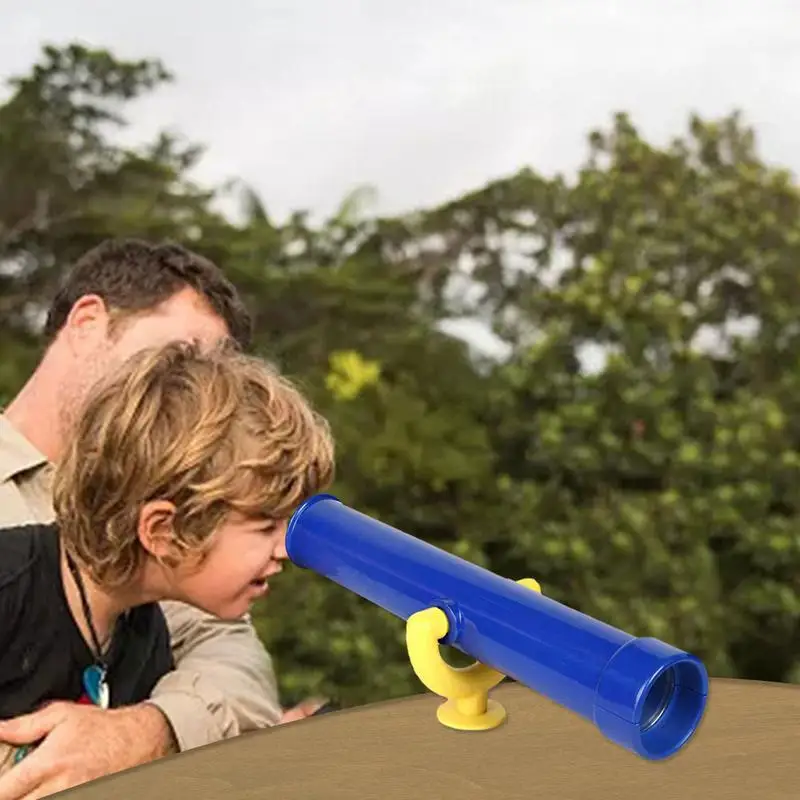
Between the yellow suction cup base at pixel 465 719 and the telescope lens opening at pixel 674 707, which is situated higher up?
the telescope lens opening at pixel 674 707

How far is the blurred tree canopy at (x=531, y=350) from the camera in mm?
2701

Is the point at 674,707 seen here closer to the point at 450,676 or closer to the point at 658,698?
the point at 658,698

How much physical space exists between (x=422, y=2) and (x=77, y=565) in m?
1.96

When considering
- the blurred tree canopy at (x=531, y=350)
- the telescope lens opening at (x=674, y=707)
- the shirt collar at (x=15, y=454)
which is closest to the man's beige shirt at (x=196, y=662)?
the shirt collar at (x=15, y=454)

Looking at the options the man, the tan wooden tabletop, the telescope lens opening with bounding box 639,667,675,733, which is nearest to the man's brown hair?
the man

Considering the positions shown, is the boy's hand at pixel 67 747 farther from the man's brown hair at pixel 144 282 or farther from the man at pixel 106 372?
the man's brown hair at pixel 144 282

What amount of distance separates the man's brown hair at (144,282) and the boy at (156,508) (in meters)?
0.35

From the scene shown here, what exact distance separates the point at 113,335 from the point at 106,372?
0.25ft

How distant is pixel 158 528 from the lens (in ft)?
3.86

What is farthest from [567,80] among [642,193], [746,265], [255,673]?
[255,673]

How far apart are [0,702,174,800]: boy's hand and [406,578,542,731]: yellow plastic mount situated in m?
0.51

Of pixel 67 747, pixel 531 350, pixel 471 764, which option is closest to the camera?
pixel 471 764

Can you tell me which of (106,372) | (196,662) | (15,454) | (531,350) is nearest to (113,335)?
(106,372)

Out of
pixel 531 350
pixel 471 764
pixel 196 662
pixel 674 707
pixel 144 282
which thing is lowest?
pixel 196 662
